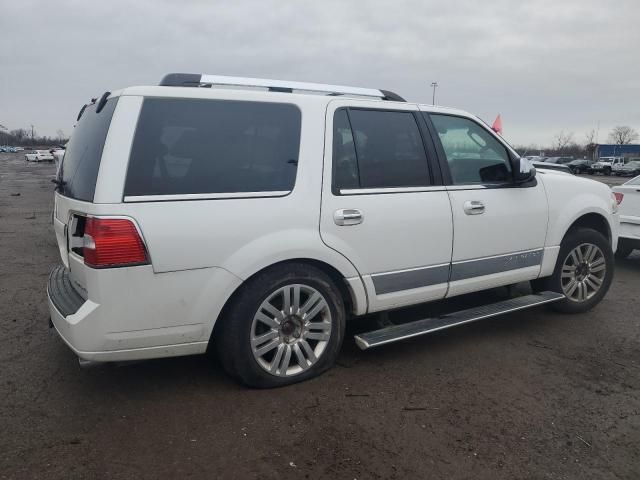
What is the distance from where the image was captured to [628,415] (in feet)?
10.2

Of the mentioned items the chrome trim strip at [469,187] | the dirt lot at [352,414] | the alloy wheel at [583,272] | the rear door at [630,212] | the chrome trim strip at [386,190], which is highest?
the chrome trim strip at [469,187]

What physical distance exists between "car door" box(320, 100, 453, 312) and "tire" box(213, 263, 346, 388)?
0.97ft

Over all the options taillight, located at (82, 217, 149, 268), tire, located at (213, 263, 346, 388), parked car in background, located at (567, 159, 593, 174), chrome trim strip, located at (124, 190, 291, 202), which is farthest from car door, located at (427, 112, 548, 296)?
parked car in background, located at (567, 159, 593, 174)

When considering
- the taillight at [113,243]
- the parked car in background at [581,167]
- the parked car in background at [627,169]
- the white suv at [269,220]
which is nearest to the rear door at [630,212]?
the white suv at [269,220]

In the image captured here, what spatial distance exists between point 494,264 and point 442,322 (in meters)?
0.75

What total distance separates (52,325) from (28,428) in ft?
2.25

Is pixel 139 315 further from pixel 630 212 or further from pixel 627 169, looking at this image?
pixel 627 169

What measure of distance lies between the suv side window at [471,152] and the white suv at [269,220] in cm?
1

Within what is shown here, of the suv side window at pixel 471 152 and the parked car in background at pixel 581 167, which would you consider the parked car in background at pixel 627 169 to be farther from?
the suv side window at pixel 471 152

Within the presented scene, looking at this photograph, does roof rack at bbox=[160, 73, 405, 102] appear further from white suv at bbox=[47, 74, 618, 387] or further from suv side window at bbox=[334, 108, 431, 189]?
suv side window at bbox=[334, 108, 431, 189]

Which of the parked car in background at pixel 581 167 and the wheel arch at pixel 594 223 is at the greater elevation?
the parked car in background at pixel 581 167

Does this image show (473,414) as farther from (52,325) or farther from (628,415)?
(52,325)

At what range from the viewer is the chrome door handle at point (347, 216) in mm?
3371

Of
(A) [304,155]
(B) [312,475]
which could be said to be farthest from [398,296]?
(B) [312,475]
